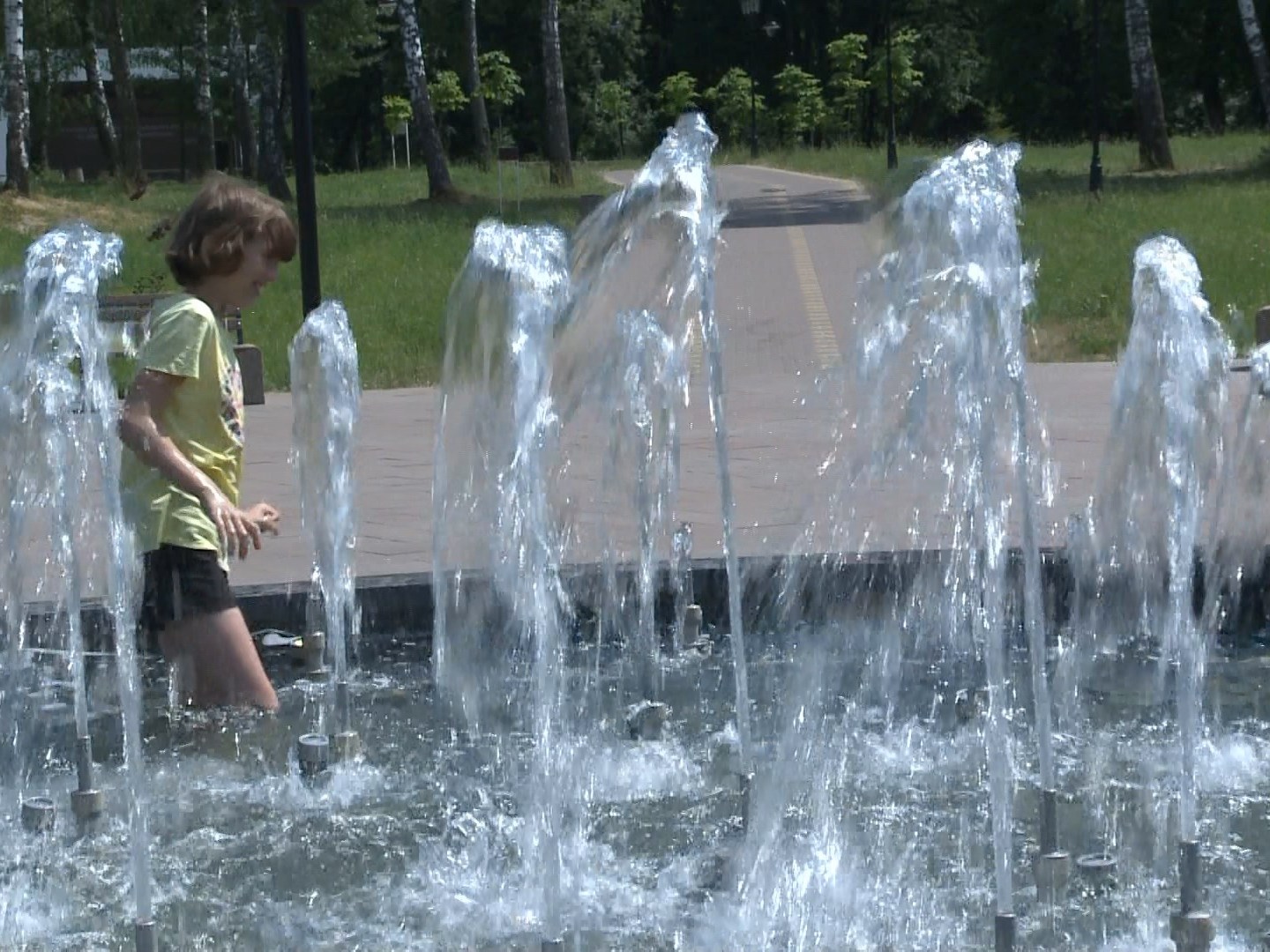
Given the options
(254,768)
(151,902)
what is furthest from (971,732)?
(151,902)

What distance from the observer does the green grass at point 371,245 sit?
48.0ft

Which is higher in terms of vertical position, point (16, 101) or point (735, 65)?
point (735, 65)

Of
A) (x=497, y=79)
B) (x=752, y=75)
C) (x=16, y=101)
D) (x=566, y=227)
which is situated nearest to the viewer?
(x=566, y=227)

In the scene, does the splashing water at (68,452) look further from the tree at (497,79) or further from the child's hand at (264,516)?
the tree at (497,79)

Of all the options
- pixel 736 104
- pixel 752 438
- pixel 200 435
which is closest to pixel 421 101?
pixel 752 438

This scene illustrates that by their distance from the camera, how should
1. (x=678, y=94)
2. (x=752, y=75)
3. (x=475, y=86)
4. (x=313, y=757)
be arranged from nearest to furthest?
(x=313, y=757) < (x=475, y=86) < (x=678, y=94) < (x=752, y=75)

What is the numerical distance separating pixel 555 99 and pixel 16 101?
8988 mm

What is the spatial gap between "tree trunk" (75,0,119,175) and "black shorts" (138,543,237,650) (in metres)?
38.0

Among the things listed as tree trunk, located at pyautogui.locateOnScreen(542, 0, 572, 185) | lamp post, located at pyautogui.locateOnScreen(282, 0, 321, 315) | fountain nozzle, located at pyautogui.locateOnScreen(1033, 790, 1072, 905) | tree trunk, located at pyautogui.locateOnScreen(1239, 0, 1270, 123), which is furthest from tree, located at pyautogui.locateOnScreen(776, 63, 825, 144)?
fountain nozzle, located at pyautogui.locateOnScreen(1033, 790, 1072, 905)

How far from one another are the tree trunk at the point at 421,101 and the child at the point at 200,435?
2489 centimetres

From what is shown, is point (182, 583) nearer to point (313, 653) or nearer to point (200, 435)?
point (200, 435)

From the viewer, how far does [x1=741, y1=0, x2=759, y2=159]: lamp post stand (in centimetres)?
3888

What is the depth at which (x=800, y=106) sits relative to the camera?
57.9 meters

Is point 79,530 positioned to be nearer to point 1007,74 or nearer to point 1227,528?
point 1227,528
